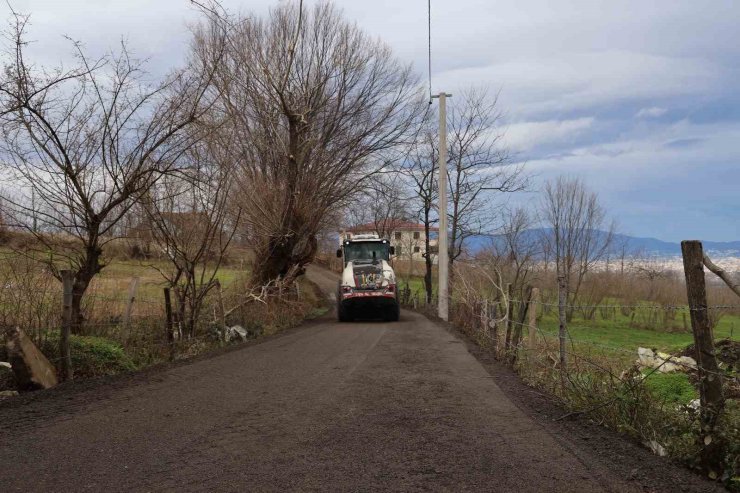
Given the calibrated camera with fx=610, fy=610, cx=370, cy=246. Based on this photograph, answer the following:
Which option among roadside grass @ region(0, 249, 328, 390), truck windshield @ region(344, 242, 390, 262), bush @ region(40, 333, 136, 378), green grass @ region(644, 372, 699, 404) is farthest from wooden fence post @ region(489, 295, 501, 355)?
truck windshield @ region(344, 242, 390, 262)

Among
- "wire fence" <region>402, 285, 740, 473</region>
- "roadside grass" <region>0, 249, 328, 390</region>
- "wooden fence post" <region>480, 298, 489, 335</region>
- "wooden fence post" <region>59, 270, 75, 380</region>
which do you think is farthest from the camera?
"wooden fence post" <region>480, 298, 489, 335</region>

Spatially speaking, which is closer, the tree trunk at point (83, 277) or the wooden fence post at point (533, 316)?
the wooden fence post at point (533, 316)

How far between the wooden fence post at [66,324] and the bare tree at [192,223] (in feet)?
14.1

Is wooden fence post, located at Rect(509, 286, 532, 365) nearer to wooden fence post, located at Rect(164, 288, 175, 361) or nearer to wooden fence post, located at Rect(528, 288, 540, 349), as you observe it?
wooden fence post, located at Rect(528, 288, 540, 349)

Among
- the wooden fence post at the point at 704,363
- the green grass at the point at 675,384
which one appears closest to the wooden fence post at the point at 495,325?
the green grass at the point at 675,384

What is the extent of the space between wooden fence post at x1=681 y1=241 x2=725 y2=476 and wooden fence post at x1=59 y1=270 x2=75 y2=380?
8020mm

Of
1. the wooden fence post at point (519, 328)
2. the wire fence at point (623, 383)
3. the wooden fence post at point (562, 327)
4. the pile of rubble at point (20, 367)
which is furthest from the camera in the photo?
the wooden fence post at point (519, 328)

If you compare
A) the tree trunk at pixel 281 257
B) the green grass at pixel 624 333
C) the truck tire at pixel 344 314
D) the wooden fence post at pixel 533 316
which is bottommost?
the green grass at pixel 624 333

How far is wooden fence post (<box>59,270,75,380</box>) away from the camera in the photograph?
8.87m

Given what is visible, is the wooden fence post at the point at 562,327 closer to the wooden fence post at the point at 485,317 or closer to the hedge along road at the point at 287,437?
the hedge along road at the point at 287,437

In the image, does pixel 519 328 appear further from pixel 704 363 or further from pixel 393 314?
pixel 393 314

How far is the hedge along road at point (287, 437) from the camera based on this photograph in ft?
16.3

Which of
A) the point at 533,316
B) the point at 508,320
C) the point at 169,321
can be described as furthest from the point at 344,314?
the point at 533,316

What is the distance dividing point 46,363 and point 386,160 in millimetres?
20985
